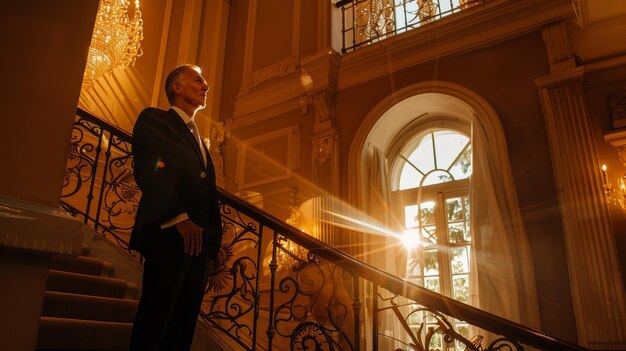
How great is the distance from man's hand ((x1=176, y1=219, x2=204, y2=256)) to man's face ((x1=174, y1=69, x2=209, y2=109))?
0.58m

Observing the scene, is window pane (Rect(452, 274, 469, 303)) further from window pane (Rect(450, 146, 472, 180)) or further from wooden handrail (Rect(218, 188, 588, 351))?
wooden handrail (Rect(218, 188, 588, 351))

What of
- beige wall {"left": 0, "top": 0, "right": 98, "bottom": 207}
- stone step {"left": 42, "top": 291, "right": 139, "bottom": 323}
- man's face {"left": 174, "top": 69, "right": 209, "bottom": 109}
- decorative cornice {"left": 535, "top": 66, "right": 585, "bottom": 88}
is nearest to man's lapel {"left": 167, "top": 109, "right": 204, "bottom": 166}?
man's face {"left": 174, "top": 69, "right": 209, "bottom": 109}

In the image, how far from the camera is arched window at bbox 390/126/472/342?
17.1 feet

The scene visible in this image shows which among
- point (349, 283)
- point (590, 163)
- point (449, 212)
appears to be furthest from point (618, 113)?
point (349, 283)

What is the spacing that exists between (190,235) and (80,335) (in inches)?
37.7

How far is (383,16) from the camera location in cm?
624

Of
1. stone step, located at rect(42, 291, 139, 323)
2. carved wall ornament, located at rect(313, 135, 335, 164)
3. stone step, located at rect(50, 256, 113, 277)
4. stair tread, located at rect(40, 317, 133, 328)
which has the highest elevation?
carved wall ornament, located at rect(313, 135, 335, 164)

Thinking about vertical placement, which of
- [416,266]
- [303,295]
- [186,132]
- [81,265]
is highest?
[186,132]

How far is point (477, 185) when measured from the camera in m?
4.77

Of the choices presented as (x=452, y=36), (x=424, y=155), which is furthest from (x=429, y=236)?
(x=452, y=36)

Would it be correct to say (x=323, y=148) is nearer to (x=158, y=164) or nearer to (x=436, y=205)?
(x=436, y=205)

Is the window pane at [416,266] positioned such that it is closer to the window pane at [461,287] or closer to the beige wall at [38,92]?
the window pane at [461,287]

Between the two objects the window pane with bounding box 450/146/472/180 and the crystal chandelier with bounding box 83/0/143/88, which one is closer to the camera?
the crystal chandelier with bounding box 83/0/143/88

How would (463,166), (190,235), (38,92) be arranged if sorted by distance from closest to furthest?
(38,92)
(190,235)
(463,166)
